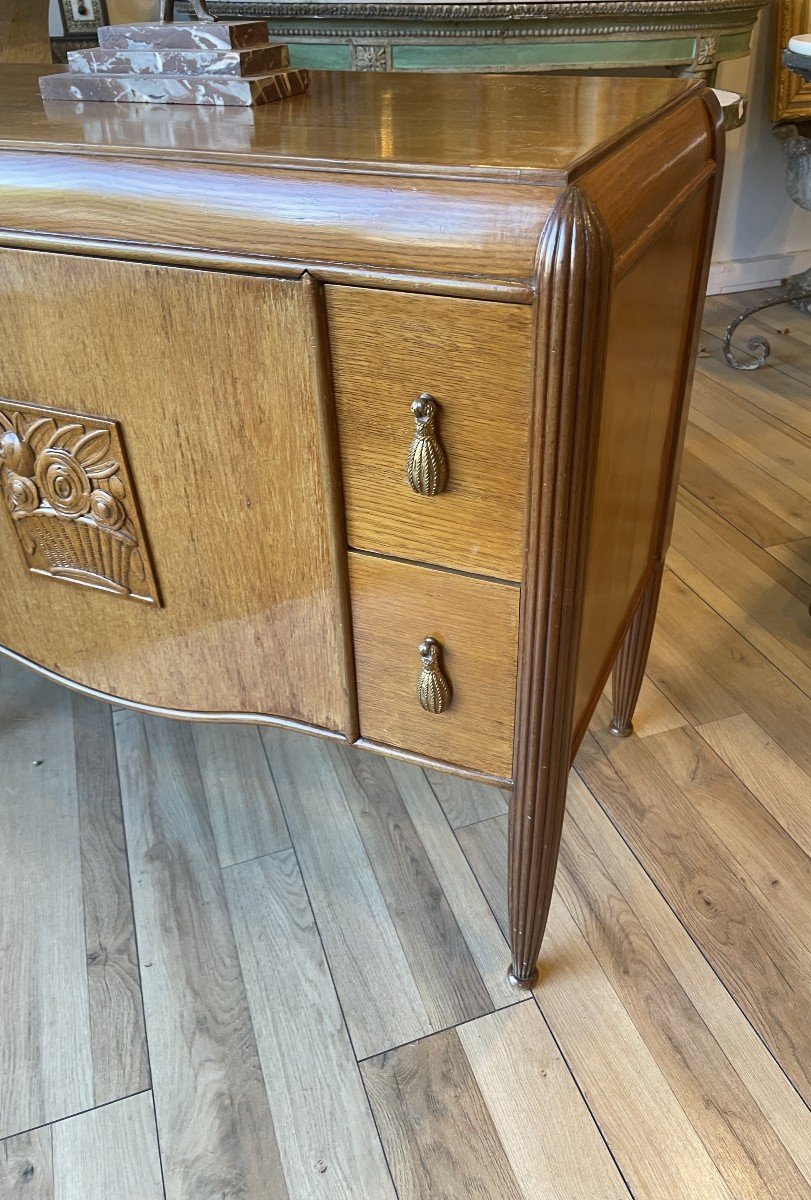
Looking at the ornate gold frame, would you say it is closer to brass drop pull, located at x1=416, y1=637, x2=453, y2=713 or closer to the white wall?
the white wall

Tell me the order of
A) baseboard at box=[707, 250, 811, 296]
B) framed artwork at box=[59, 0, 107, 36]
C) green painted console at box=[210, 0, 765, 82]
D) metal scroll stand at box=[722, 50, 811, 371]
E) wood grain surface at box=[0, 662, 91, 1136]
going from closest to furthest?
wood grain surface at box=[0, 662, 91, 1136] < framed artwork at box=[59, 0, 107, 36] < green painted console at box=[210, 0, 765, 82] < metal scroll stand at box=[722, 50, 811, 371] < baseboard at box=[707, 250, 811, 296]

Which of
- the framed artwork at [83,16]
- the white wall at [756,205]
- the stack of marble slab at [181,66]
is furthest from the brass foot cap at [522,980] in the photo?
the white wall at [756,205]

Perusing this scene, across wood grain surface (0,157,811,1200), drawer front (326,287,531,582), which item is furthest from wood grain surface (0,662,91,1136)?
drawer front (326,287,531,582)

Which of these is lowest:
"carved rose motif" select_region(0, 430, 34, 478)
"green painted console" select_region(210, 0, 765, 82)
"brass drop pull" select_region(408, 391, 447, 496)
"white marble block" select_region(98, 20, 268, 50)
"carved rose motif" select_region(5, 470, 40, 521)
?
"carved rose motif" select_region(5, 470, 40, 521)

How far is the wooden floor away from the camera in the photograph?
2.81ft

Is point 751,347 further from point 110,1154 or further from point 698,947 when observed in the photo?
point 110,1154

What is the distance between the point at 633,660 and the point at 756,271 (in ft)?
6.97

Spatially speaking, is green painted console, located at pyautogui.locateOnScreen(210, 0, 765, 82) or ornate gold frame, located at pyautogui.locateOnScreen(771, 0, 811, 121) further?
ornate gold frame, located at pyautogui.locateOnScreen(771, 0, 811, 121)

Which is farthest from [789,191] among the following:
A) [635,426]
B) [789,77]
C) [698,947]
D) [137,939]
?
[137,939]

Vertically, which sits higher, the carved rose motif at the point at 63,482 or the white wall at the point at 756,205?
the carved rose motif at the point at 63,482

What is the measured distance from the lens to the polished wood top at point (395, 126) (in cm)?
62

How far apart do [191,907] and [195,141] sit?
2.62 feet

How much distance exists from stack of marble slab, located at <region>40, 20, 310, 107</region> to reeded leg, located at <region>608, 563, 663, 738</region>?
2.17 feet

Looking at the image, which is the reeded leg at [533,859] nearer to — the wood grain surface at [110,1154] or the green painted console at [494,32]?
the wood grain surface at [110,1154]
